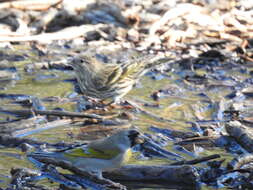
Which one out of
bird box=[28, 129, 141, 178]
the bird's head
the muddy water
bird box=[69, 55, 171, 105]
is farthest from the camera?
bird box=[69, 55, 171, 105]

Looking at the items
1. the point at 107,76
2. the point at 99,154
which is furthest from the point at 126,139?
the point at 107,76

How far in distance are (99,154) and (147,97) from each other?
364 centimetres

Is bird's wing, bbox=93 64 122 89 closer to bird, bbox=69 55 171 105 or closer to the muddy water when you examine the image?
bird, bbox=69 55 171 105

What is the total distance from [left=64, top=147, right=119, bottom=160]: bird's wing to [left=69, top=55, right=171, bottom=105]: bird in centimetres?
316

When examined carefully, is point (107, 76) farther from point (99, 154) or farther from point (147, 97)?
point (99, 154)

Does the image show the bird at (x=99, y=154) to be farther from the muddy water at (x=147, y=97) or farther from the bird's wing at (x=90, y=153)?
the muddy water at (x=147, y=97)

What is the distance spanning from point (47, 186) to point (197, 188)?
1509 millimetres

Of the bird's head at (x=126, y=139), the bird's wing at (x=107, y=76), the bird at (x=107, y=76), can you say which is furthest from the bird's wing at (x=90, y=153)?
the bird's wing at (x=107, y=76)

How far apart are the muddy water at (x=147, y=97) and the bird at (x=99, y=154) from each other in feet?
2.12

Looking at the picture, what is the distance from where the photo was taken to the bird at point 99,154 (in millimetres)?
5832

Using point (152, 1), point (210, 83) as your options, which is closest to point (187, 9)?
point (152, 1)

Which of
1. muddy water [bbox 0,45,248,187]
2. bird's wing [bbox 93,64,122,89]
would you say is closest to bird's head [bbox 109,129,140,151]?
muddy water [bbox 0,45,248,187]

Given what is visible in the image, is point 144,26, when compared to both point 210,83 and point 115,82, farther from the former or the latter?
point 115,82

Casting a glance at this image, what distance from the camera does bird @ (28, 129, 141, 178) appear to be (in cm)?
583
